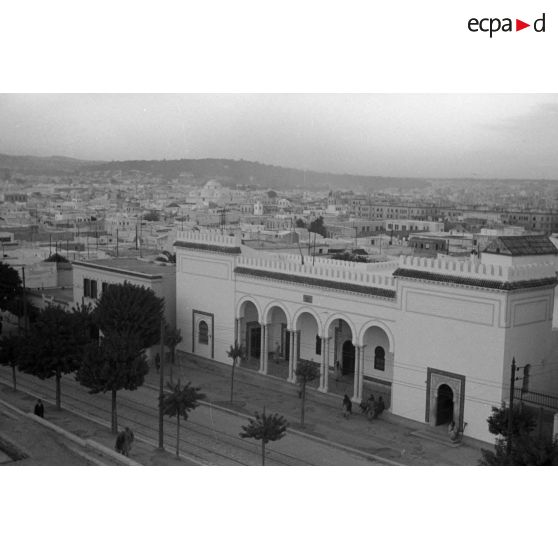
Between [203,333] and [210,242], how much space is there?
1.50 meters

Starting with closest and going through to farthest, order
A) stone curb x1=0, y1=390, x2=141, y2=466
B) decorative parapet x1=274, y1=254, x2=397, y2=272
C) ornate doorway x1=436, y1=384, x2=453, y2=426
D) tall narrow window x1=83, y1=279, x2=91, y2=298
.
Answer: stone curb x1=0, y1=390, x2=141, y2=466, ornate doorway x1=436, y1=384, x2=453, y2=426, decorative parapet x1=274, y1=254, x2=397, y2=272, tall narrow window x1=83, y1=279, x2=91, y2=298

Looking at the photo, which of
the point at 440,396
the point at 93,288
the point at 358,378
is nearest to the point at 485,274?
the point at 440,396

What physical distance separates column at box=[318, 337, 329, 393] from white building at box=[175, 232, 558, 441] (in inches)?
0.6

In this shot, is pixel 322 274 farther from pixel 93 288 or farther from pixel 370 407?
pixel 93 288

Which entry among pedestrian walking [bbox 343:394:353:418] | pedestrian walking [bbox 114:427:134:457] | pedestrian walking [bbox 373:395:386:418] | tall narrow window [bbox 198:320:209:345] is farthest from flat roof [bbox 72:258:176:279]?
pedestrian walking [bbox 114:427:134:457]

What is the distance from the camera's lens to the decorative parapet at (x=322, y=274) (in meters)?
9.14

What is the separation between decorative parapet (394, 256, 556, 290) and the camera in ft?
25.7

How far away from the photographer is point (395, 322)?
29.3 feet

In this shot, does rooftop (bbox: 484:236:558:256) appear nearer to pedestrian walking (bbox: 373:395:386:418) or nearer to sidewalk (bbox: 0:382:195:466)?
pedestrian walking (bbox: 373:395:386:418)

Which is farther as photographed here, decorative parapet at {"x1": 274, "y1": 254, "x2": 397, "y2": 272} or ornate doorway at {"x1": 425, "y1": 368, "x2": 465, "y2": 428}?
decorative parapet at {"x1": 274, "y1": 254, "x2": 397, "y2": 272}

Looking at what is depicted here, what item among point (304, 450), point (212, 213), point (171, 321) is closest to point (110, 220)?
point (212, 213)

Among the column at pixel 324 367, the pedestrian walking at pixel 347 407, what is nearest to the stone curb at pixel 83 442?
the pedestrian walking at pixel 347 407

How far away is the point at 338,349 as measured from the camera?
34.8 ft

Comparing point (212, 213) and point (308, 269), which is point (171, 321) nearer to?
point (308, 269)
